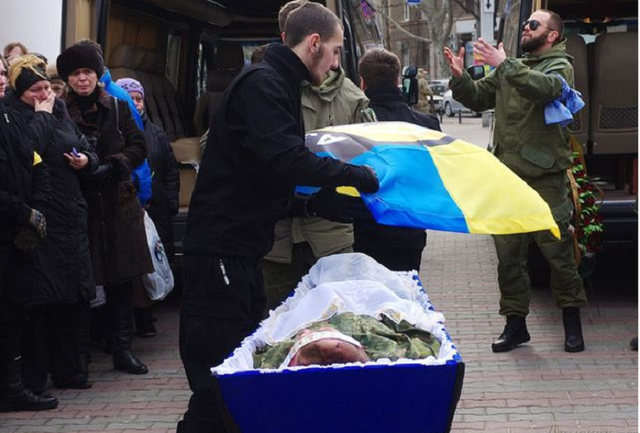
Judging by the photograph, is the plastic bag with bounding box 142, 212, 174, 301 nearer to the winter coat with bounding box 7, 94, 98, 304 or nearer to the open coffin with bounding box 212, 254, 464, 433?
the winter coat with bounding box 7, 94, 98, 304

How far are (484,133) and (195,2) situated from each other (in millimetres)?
24370

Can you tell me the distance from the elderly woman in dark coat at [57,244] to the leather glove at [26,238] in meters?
0.29

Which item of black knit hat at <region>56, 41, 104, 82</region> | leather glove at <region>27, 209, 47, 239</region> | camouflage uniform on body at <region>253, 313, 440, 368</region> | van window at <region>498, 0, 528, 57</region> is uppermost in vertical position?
van window at <region>498, 0, 528, 57</region>

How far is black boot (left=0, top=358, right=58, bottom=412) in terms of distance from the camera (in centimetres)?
624

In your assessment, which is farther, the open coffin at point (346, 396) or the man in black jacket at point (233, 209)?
the man in black jacket at point (233, 209)

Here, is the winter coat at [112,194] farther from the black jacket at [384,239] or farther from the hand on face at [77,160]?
the black jacket at [384,239]

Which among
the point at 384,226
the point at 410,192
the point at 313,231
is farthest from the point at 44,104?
the point at 410,192

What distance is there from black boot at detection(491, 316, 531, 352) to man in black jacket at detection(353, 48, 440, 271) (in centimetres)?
113

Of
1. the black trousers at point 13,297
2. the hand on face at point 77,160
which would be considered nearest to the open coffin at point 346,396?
the black trousers at point 13,297

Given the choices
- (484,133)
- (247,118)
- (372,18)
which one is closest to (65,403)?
(247,118)

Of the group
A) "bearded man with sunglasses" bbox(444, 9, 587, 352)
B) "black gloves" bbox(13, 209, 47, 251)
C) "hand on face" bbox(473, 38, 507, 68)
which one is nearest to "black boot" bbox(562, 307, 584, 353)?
"bearded man with sunglasses" bbox(444, 9, 587, 352)

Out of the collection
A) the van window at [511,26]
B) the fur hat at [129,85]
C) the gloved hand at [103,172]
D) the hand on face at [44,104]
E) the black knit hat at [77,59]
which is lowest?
the gloved hand at [103,172]

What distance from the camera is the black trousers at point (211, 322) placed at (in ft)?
14.9

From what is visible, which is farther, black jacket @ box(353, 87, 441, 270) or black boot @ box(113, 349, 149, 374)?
black boot @ box(113, 349, 149, 374)
